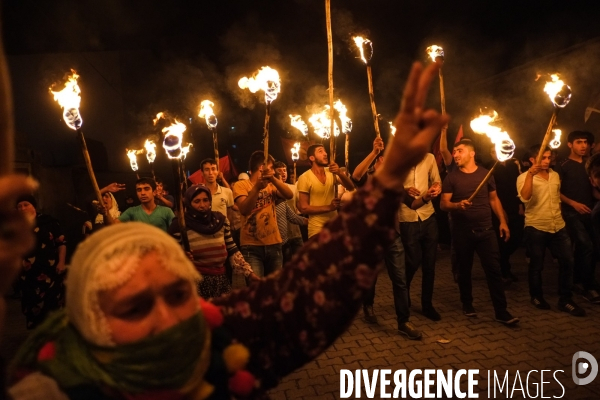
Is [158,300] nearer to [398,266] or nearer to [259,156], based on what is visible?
[398,266]

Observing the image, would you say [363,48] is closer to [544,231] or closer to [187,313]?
[544,231]

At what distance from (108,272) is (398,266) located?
458 cm

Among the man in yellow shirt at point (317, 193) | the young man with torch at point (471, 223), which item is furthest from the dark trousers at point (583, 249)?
the man in yellow shirt at point (317, 193)

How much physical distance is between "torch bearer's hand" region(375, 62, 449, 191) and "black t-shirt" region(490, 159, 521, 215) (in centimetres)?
723

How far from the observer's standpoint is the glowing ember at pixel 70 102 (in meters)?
3.76

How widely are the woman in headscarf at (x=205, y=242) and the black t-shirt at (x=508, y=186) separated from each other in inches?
Answer: 214

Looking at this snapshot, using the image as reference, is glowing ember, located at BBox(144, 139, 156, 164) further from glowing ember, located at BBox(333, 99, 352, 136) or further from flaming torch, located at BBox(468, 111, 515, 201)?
flaming torch, located at BBox(468, 111, 515, 201)

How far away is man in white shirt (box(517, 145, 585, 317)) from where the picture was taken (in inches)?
234

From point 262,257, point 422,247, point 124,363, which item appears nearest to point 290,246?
point 262,257

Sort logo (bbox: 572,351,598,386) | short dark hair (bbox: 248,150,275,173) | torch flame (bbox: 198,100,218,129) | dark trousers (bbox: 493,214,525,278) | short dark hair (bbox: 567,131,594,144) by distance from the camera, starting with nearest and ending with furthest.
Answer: logo (bbox: 572,351,598,386) < short dark hair (bbox: 248,150,275,173) < short dark hair (bbox: 567,131,594,144) < torch flame (bbox: 198,100,218,129) < dark trousers (bbox: 493,214,525,278)

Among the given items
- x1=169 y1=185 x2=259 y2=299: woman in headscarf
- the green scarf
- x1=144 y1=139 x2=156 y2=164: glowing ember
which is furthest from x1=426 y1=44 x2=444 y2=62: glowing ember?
the green scarf

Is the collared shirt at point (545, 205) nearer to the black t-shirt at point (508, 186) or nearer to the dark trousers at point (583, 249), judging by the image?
the dark trousers at point (583, 249)

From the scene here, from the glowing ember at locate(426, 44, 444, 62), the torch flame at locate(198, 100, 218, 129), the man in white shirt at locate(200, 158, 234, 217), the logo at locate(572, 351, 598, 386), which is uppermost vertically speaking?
the glowing ember at locate(426, 44, 444, 62)

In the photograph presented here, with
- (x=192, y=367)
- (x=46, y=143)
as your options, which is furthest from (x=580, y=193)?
(x=46, y=143)
